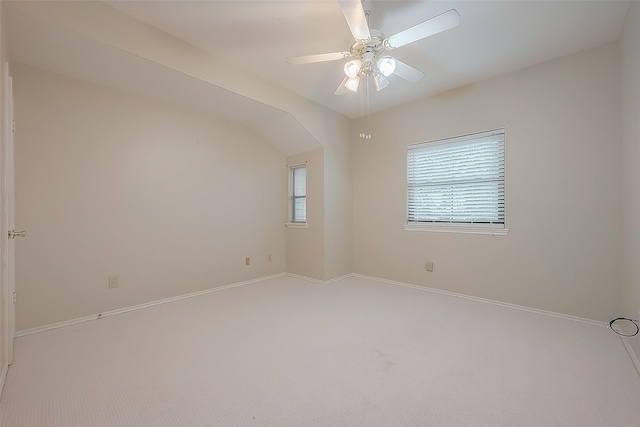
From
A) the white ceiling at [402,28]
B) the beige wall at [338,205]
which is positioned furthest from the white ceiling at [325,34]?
the beige wall at [338,205]

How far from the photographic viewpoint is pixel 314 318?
8.70ft

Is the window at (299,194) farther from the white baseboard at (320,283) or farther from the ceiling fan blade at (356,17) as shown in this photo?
the ceiling fan blade at (356,17)

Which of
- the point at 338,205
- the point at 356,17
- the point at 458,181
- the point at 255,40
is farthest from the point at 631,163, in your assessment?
the point at 255,40

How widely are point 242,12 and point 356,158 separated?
2.64m

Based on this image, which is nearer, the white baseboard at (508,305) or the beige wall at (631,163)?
the beige wall at (631,163)

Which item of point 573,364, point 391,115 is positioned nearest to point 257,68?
point 391,115

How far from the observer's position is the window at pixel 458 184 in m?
→ 3.10

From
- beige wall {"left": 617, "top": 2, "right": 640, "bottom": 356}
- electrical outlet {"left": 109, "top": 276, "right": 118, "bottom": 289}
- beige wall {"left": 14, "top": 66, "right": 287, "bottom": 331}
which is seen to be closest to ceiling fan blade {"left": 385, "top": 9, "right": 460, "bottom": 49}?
beige wall {"left": 617, "top": 2, "right": 640, "bottom": 356}

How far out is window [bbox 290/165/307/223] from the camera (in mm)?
4379

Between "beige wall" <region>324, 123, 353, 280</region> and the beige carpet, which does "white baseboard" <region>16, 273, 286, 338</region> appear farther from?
"beige wall" <region>324, 123, 353, 280</region>

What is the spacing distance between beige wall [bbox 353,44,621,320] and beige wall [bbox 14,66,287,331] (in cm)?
257

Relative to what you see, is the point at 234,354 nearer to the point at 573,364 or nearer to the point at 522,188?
the point at 573,364

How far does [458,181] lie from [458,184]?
0.12 ft

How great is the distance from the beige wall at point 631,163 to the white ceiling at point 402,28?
8.9 inches
